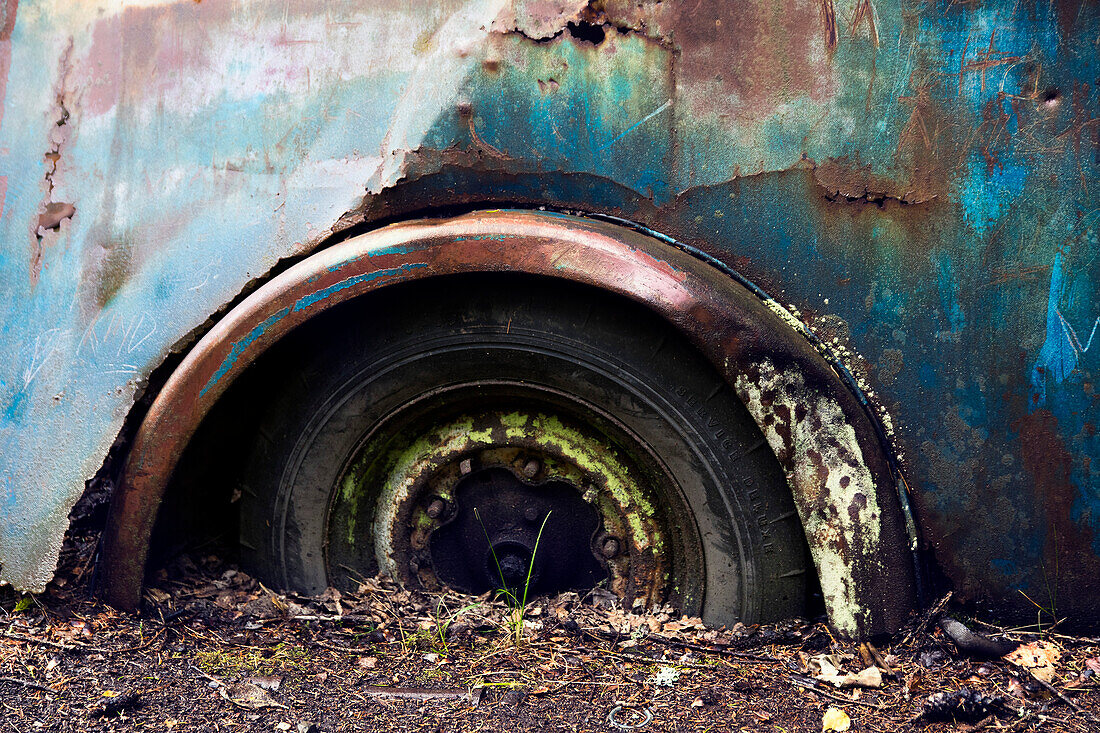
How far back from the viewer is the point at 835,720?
4.25ft

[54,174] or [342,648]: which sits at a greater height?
Answer: [54,174]

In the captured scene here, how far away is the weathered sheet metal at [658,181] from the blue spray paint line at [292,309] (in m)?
0.13

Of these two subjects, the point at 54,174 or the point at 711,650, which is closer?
the point at 711,650

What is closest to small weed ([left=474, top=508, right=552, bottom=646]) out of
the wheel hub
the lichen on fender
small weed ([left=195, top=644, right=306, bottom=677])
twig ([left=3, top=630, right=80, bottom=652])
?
the wheel hub

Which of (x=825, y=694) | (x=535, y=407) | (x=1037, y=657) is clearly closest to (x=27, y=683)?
(x=535, y=407)

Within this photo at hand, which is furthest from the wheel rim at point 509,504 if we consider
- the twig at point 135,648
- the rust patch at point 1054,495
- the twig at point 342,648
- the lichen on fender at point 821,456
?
the rust patch at point 1054,495

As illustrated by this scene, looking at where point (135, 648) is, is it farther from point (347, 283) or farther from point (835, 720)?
point (835, 720)

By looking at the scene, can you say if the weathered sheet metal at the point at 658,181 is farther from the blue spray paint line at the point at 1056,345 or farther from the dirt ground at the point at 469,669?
the dirt ground at the point at 469,669

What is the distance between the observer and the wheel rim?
1.55 metres

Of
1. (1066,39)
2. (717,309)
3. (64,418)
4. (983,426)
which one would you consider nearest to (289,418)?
(64,418)

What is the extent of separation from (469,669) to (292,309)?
75 centimetres

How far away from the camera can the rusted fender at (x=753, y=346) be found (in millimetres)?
1354

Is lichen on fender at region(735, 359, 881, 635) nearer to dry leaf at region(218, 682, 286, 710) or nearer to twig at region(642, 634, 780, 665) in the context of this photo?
twig at region(642, 634, 780, 665)

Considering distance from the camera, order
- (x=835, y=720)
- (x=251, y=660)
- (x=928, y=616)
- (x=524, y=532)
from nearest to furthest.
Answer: (x=835, y=720)
(x=928, y=616)
(x=251, y=660)
(x=524, y=532)
